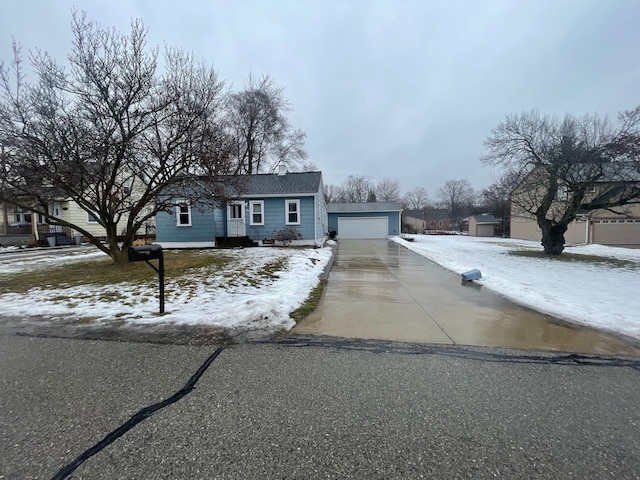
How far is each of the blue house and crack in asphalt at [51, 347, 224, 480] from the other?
43.9ft

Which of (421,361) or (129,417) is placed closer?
(129,417)

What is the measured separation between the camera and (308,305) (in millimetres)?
5156

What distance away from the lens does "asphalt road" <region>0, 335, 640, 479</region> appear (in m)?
1.77

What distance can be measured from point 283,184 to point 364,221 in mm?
13318

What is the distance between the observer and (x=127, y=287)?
6.59m

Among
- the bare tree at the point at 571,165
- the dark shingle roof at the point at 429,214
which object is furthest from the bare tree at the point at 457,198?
the bare tree at the point at 571,165

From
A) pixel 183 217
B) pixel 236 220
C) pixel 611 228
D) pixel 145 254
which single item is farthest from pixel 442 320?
pixel 611 228

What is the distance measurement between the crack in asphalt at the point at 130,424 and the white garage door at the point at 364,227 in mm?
25902

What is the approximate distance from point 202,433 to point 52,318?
418 cm

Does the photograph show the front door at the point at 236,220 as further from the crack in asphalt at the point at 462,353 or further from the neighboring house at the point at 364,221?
the neighboring house at the point at 364,221

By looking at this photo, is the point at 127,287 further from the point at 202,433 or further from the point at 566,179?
the point at 566,179

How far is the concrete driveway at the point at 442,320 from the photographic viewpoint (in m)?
3.73

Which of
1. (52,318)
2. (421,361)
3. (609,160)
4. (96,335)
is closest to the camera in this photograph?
(421,361)

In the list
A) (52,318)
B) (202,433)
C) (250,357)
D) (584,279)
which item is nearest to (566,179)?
(584,279)
